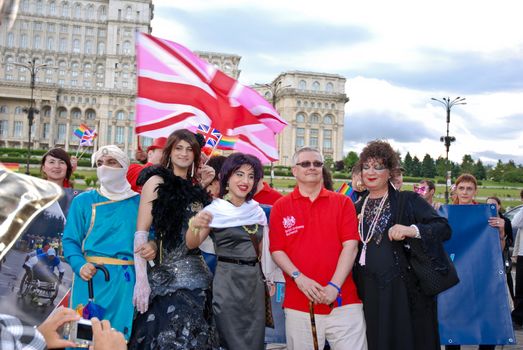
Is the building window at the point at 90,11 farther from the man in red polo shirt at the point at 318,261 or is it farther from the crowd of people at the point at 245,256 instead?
the man in red polo shirt at the point at 318,261

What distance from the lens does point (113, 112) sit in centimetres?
8619

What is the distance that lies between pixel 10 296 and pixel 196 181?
85.4 inches

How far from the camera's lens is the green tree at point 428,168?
2692 inches

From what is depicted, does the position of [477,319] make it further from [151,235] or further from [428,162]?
[428,162]

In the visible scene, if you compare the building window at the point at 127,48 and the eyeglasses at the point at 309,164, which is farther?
the building window at the point at 127,48

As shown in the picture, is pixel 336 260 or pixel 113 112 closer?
pixel 336 260

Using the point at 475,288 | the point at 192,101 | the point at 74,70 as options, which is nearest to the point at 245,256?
the point at 192,101

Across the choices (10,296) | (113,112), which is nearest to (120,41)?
(113,112)

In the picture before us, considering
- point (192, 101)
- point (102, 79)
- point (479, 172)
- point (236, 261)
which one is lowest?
point (236, 261)

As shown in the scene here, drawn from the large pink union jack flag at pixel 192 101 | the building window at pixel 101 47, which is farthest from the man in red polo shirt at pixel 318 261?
the building window at pixel 101 47

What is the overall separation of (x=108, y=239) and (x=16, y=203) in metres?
2.76

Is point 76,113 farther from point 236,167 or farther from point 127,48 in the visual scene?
point 236,167

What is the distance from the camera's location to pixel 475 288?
18.3ft

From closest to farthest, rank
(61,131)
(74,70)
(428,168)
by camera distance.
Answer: (428,168) → (61,131) → (74,70)
